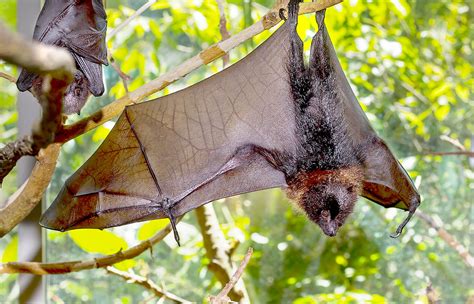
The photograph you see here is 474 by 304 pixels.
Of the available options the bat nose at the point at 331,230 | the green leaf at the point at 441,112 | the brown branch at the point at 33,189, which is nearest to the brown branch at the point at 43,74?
the brown branch at the point at 33,189

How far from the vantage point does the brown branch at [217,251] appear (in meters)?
2.67

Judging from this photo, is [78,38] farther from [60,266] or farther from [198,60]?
[60,266]

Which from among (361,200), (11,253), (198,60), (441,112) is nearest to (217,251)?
(11,253)

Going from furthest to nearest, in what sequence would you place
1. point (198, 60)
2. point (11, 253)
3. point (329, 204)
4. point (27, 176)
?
point (27, 176), point (11, 253), point (329, 204), point (198, 60)

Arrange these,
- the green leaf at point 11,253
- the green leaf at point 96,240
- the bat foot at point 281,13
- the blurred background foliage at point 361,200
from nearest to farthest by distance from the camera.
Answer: the bat foot at point 281,13 → the green leaf at point 96,240 → the green leaf at point 11,253 → the blurred background foliage at point 361,200

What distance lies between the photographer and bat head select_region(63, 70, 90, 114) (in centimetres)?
197

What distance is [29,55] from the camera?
68 centimetres

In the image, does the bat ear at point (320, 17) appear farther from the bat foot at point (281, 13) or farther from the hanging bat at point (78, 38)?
the hanging bat at point (78, 38)

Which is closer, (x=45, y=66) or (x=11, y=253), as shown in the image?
(x=45, y=66)

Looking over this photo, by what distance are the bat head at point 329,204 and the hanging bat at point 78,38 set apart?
85 centimetres

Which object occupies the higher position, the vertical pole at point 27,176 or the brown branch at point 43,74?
the brown branch at point 43,74

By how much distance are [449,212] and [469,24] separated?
44.4 inches

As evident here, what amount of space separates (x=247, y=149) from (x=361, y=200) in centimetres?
144

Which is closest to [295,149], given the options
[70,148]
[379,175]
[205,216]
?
[379,175]
